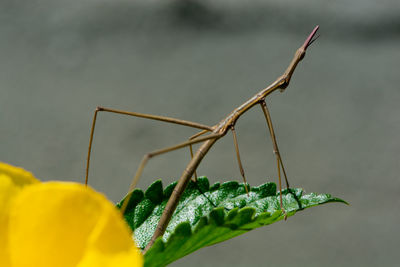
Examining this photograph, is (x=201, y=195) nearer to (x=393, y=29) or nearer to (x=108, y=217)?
(x=108, y=217)

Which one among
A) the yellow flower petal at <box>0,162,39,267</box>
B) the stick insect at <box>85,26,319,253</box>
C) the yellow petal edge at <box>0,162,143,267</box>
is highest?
the stick insect at <box>85,26,319,253</box>

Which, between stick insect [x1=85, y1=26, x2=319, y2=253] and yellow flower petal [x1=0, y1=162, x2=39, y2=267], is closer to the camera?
yellow flower petal [x1=0, y1=162, x2=39, y2=267]

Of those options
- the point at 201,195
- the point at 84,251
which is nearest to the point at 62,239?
the point at 84,251

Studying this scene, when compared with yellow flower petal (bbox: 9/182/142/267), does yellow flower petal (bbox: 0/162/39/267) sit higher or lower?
higher

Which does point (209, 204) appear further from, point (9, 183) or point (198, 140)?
point (198, 140)

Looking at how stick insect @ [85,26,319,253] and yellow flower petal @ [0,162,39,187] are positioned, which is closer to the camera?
yellow flower petal @ [0,162,39,187]

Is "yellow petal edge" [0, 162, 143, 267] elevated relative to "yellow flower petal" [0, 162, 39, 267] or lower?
lower

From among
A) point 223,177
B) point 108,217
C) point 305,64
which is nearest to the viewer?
point 108,217

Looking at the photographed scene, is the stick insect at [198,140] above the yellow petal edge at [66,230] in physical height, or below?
above

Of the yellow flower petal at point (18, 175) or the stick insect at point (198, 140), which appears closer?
the yellow flower petal at point (18, 175)
